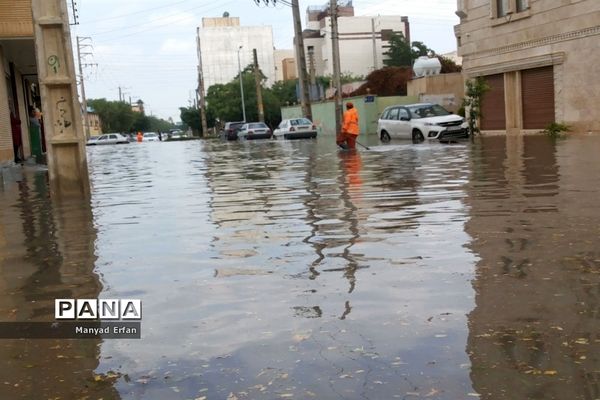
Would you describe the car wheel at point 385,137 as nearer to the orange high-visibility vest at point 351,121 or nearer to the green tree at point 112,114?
the orange high-visibility vest at point 351,121

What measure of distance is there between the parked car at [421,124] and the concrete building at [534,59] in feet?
10.9

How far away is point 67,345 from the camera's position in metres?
3.57

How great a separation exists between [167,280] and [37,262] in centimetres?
146

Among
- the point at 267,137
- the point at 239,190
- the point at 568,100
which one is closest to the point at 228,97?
the point at 267,137

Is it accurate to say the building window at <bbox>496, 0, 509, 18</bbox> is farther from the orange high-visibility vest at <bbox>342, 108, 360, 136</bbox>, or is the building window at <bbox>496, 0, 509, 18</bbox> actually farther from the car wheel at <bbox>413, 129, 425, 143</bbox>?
the orange high-visibility vest at <bbox>342, 108, 360, 136</bbox>

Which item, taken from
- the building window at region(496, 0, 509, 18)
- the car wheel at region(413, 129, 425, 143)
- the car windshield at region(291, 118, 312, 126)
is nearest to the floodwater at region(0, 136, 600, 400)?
the car wheel at region(413, 129, 425, 143)

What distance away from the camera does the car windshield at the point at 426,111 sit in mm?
25688

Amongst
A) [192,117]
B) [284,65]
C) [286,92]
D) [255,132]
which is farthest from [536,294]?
[284,65]

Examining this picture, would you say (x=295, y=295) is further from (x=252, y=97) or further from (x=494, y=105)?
(x=252, y=97)

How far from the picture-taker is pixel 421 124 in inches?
979

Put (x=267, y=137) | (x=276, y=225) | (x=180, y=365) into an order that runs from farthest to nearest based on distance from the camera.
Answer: (x=267, y=137), (x=276, y=225), (x=180, y=365)

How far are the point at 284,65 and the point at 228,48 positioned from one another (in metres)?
14.8

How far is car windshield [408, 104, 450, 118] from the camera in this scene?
2569 centimetres

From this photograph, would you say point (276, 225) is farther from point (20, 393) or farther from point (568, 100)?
point (568, 100)
